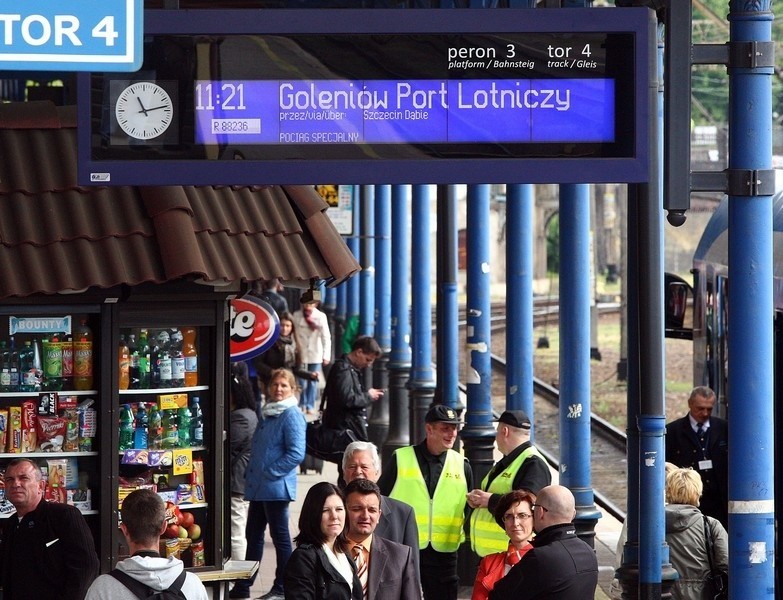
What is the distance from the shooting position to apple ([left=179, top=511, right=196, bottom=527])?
934 centimetres

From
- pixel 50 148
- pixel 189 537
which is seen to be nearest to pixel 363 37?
Result: pixel 50 148

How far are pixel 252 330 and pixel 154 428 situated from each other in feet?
7.54

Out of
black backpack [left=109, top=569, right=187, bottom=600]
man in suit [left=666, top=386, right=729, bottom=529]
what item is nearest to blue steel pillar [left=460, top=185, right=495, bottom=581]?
man in suit [left=666, top=386, right=729, bottom=529]

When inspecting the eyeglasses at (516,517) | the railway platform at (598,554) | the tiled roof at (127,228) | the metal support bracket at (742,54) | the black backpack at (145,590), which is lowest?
the railway platform at (598,554)

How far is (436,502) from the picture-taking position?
28.1 ft

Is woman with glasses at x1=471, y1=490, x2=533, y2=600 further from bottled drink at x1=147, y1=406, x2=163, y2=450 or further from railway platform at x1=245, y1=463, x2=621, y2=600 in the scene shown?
railway platform at x1=245, y1=463, x2=621, y2=600

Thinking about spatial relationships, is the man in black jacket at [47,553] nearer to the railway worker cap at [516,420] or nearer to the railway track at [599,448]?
the railway worker cap at [516,420]

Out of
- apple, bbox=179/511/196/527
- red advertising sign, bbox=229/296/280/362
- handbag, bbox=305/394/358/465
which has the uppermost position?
red advertising sign, bbox=229/296/280/362

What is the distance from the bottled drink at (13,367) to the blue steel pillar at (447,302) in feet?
23.2

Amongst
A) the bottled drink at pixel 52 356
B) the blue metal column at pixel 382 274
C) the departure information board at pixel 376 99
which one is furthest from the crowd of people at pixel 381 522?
the blue metal column at pixel 382 274

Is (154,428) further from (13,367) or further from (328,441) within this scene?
(328,441)

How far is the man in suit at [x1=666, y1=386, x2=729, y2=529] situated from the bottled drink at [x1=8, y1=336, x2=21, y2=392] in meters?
5.12

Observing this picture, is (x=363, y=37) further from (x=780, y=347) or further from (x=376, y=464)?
(x=780, y=347)

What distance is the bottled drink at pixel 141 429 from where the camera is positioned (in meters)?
9.27
